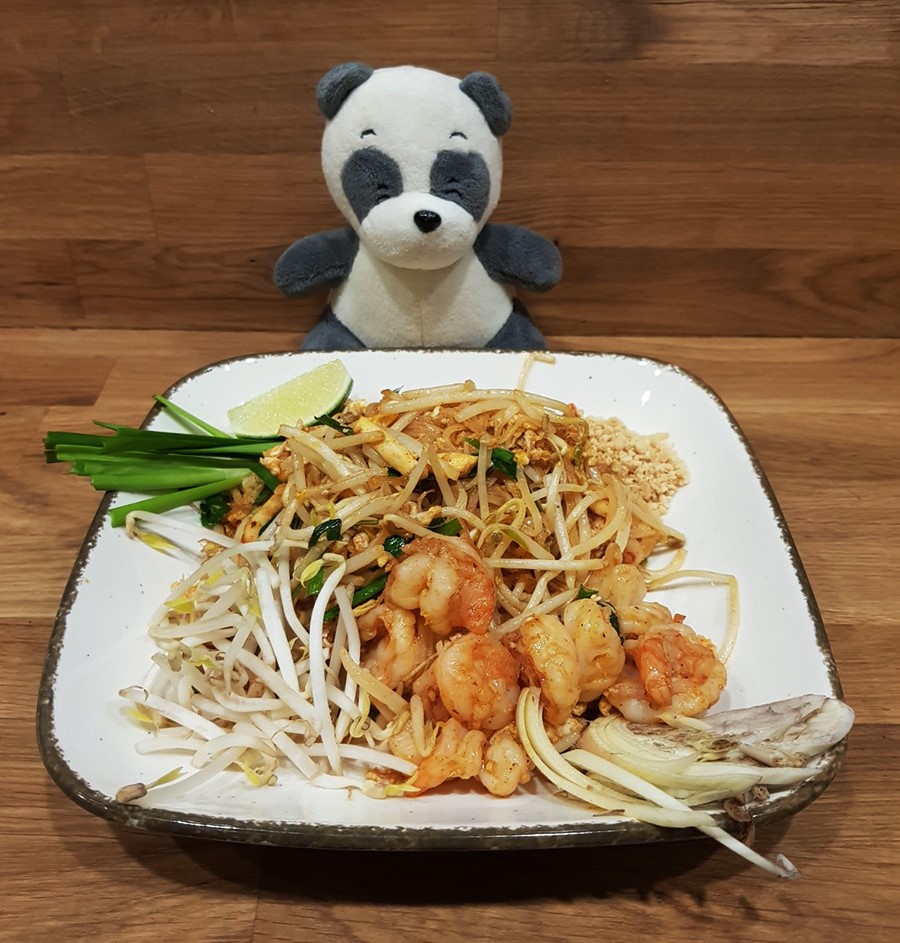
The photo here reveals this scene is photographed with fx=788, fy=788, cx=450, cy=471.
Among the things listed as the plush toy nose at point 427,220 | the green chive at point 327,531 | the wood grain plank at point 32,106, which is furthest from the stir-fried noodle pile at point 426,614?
the wood grain plank at point 32,106

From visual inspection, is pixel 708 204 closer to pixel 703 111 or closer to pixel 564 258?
pixel 703 111

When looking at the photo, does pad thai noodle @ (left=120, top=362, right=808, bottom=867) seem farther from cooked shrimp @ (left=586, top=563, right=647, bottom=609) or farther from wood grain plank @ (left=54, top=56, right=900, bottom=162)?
wood grain plank @ (left=54, top=56, right=900, bottom=162)

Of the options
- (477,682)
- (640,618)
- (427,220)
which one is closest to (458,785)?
(477,682)

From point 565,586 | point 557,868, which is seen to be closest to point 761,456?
point 565,586

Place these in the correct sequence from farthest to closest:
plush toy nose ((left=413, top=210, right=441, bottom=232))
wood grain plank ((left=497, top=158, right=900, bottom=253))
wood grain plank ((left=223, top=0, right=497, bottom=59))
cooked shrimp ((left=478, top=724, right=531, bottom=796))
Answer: wood grain plank ((left=497, top=158, right=900, bottom=253)) → wood grain plank ((left=223, top=0, right=497, bottom=59)) → plush toy nose ((left=413, top=210, right=441, bottom=232)) → cooked shrimp ((left=478, top=724, right=531, bottom=796))

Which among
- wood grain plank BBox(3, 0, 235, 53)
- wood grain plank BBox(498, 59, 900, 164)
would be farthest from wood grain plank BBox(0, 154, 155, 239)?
wood grain plank BBox(498, 59, 900, 164)

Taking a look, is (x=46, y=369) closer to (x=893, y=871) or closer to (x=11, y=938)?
(x=11, y=938)

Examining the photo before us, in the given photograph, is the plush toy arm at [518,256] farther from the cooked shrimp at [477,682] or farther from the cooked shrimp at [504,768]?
the cooked shrimp at [504,768]
